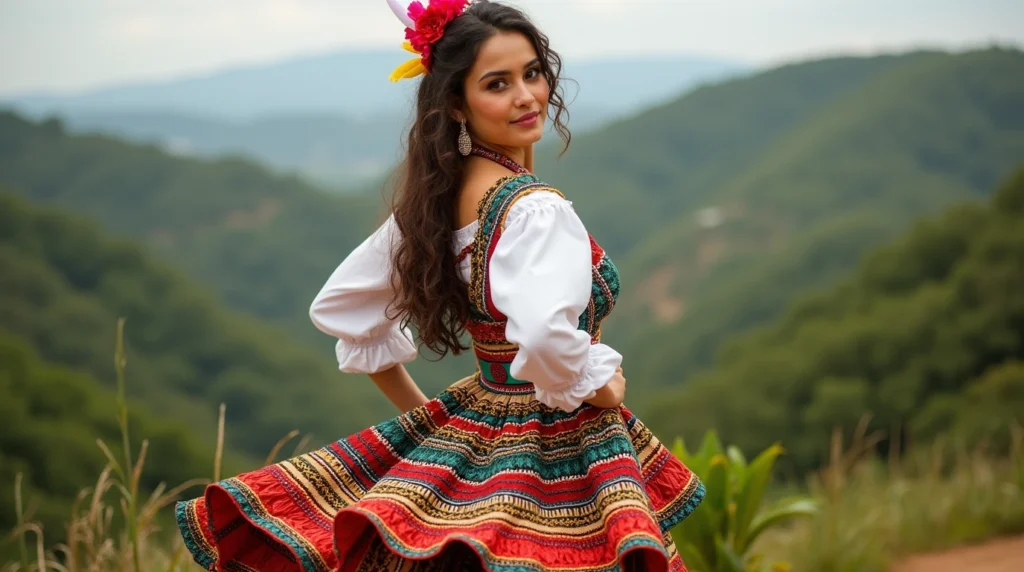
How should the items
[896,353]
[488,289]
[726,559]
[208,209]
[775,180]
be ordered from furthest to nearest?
1. [208,209]
2. [775,180]
3. [896,353]
4. [726,559]
5. [488,289]

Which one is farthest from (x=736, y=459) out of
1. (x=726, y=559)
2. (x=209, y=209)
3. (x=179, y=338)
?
(x=209, y=209)

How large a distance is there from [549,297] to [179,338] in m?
36.7

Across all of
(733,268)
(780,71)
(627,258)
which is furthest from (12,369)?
(780,71)

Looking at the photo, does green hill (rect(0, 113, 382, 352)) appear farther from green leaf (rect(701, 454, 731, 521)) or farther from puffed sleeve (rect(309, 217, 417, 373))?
puffed sleeve (rect(309, 217, 417, 373))

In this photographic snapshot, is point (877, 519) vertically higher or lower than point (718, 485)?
lower

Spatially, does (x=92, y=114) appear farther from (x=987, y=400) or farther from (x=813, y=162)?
(x=987, y=400)

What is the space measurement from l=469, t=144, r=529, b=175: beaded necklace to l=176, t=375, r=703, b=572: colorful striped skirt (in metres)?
0.47

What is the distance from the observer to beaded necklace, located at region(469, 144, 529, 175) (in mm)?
2160

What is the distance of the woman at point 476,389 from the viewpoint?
1810 millimetres

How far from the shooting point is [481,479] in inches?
76.9

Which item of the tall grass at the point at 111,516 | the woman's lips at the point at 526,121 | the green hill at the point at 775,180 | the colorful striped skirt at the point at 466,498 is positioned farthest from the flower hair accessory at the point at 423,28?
the green hill at the point at 775,180

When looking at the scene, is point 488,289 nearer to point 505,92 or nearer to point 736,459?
point 505,92

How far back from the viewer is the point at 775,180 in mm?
52812

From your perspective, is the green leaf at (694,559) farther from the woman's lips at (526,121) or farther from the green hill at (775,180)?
the green hill at (775,180)
